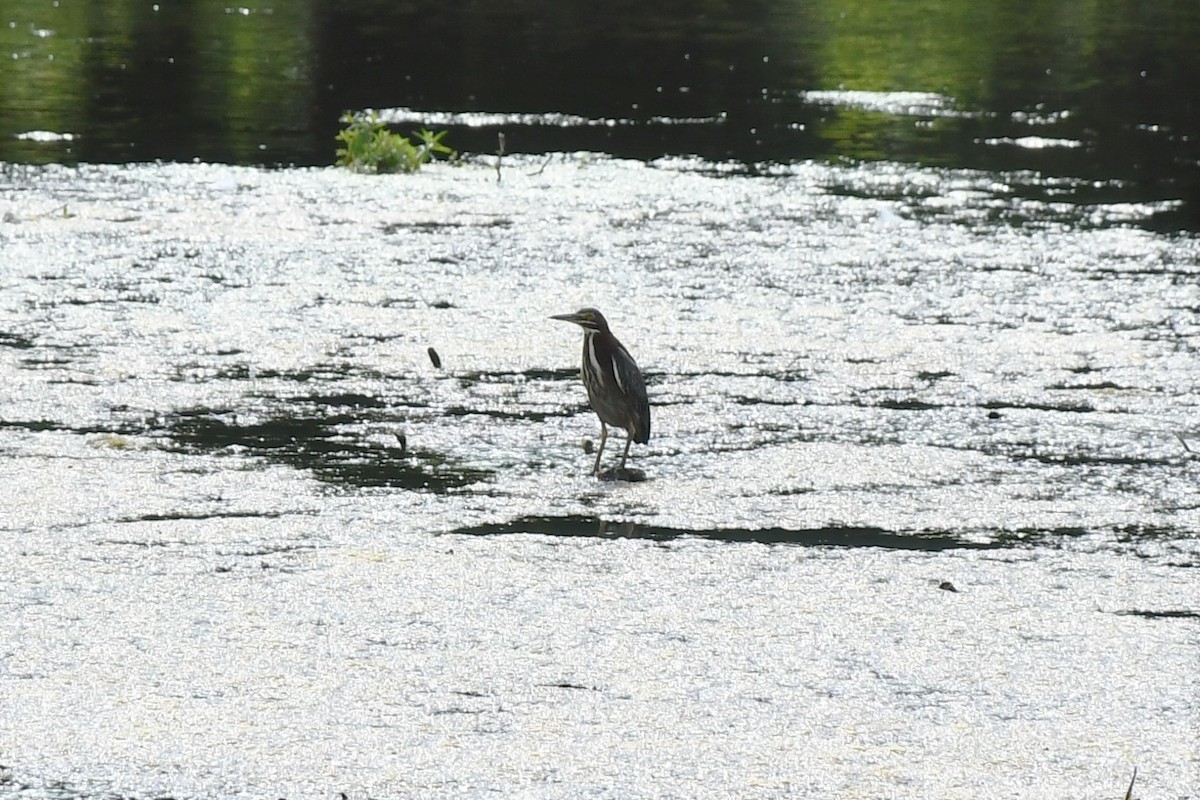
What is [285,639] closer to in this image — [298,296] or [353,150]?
[298,296]

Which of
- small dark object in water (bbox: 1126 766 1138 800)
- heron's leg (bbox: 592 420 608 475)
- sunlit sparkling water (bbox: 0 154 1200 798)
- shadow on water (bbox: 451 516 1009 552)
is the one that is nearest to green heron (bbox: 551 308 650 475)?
heron's leg (bbox: 592 420 608 475)

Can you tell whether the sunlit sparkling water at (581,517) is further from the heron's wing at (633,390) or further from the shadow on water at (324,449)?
the heron's wing at (633,390)

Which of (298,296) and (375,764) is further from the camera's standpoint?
(298,296)

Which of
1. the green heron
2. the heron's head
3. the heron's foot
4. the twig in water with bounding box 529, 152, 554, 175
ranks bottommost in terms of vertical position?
the heron's foot

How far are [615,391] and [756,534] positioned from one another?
0.90 m

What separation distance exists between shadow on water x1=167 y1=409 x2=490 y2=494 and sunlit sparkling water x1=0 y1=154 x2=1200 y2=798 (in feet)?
0.08

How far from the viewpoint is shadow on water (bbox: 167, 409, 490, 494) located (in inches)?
248

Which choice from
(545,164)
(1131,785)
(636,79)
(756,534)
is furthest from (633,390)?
(636,79)

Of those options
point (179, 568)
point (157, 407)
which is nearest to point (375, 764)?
point (179, 568)

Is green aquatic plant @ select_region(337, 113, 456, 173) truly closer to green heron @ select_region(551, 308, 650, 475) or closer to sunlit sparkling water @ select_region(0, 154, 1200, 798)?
sunlit sparkling water @ select_region(0, 154, 1200, 798)

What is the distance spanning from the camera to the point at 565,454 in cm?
675

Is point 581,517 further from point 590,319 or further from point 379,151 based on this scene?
point 379,151

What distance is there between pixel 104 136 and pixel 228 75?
5.13 metres

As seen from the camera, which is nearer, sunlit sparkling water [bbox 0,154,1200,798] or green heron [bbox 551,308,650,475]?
sunlit sparkling water [bbox 0,154,1200,798]
